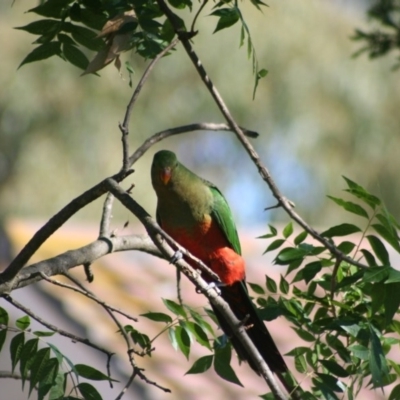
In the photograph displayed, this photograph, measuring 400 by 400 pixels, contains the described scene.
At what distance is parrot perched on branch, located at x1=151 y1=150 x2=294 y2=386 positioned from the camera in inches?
136

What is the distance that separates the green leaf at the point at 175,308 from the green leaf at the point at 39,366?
38cm

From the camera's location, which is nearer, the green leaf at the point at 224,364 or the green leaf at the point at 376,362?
the green leaf at the point at 376,362

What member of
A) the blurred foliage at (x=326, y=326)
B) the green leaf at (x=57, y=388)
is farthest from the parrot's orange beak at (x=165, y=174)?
the green leaf at (x=57, y=388)

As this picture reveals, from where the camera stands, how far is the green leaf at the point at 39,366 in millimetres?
2064

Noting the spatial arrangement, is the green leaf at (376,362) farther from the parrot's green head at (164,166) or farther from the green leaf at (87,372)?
the parrot's green head at (164,166)

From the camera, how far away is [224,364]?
2.32 metres

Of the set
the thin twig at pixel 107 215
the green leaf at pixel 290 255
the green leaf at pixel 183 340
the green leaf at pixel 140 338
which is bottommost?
the green leaf at pixel 140 338

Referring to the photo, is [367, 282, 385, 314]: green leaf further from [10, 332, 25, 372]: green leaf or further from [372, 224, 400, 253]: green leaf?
[10, 332, 25, 372]: green leaf

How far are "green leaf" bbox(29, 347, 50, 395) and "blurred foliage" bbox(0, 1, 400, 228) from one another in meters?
13.6

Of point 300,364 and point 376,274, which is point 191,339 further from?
point 376,274

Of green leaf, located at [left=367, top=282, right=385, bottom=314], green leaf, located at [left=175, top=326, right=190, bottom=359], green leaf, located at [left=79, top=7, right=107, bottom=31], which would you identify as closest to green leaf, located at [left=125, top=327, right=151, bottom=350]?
green leaf, located at [left=175, top=326, right=190, bottom=359]

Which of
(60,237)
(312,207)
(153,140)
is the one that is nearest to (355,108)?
(312,207)

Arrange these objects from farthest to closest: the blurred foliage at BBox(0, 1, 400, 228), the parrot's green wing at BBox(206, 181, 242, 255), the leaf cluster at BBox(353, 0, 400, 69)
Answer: the blurred foliage at BBox(0, 1, 400, 228) < the leaf cluster at BBox(353, 0, 400, 69) < the parrot's green wing at BBox(206, 181, 242, 255)

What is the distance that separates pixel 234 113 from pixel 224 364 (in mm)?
15899
